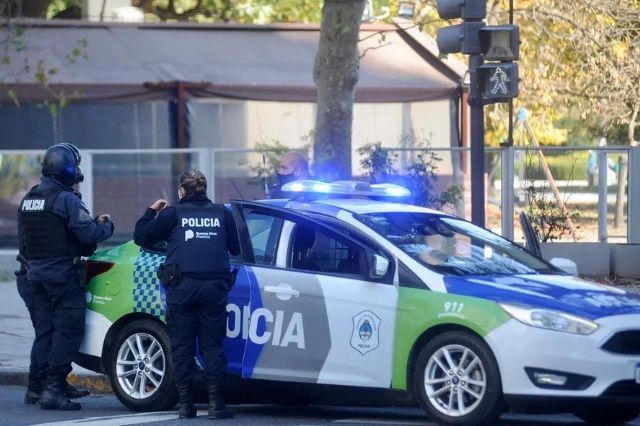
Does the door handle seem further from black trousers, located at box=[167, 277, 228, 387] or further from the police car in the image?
black trousers, located at box=[167, 277, 228, 387]

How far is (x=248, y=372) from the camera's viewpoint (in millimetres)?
9039

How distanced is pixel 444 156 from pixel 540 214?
212cm

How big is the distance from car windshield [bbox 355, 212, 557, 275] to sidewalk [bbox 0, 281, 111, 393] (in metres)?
3.22

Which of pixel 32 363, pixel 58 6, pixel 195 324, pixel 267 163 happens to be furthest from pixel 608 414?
pixel 58 6

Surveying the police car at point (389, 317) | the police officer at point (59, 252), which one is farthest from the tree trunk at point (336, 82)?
the police officer at point (59, 252)

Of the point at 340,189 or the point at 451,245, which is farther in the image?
the point at 340,189

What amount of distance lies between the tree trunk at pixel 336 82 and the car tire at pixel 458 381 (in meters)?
7.44

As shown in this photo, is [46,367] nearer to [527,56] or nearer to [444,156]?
[444,156]

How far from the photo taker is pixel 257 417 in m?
9.21

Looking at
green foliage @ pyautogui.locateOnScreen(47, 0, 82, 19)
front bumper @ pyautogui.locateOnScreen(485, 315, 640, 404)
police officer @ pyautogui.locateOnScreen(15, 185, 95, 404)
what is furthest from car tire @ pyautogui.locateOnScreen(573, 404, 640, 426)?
green foliage @ pyautogui.locateOnScreen(47, 0, 82, 19)

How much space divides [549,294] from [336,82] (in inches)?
304

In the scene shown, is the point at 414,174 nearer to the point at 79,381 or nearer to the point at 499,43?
the point at 499,43

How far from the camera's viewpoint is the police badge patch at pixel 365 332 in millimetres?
8579

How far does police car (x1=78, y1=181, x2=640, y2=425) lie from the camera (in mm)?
8000
